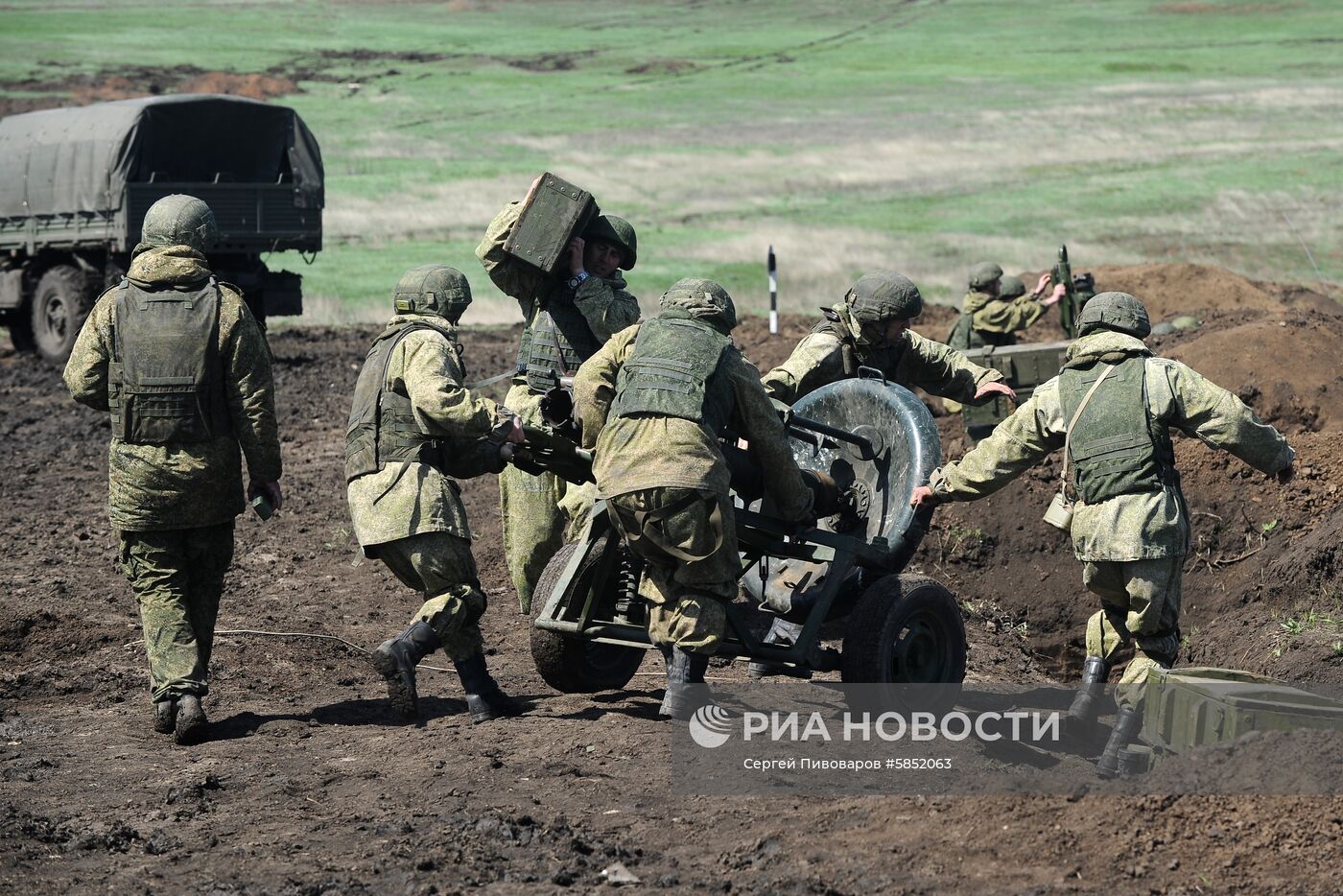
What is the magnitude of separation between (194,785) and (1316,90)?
165 ft

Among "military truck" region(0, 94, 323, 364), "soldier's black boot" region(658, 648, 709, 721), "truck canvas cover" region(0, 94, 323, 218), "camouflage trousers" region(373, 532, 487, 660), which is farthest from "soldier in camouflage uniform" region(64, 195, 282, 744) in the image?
"truck canvas cover" region(0, 94, 323, 218)

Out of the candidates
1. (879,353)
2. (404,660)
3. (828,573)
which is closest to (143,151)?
(879,353)

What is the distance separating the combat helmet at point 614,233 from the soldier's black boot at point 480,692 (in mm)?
2198

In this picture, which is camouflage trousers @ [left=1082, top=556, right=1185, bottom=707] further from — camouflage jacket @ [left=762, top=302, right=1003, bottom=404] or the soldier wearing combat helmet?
camouflage jacket @ [left=762, top=302, right=1003, bottom=404]

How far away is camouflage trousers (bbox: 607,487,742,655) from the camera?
267 inches

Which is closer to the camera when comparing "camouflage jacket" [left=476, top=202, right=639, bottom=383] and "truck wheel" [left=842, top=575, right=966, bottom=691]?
"truck wheel" [left=842, top=575, right=966, bottom=691]

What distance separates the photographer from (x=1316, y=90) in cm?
5075

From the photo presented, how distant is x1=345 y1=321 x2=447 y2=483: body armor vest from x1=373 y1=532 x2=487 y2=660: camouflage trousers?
1.14 feet

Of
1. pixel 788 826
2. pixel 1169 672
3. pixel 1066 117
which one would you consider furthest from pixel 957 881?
pixel 1066 117

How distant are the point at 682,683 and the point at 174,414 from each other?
2.50m

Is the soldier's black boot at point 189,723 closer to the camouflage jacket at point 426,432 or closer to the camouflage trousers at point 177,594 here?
the camouflage trousers at point 177,594

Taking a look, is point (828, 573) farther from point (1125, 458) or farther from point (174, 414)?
point (174, 414)

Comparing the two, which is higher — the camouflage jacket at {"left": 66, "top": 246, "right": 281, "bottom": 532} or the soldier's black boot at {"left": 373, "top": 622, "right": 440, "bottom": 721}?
the camouflage jacket at {"left": 66, "top": 246, "right": 281, "bottom": 532}

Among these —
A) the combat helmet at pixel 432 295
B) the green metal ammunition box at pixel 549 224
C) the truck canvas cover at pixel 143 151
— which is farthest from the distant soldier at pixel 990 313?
the truck canvas cover at pixel 143 151
